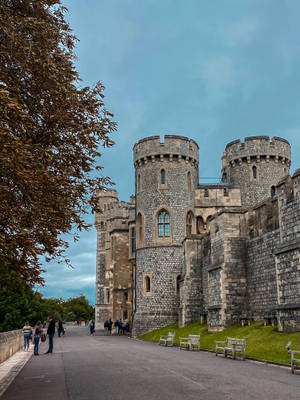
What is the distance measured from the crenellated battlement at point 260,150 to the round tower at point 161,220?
12.7 ft

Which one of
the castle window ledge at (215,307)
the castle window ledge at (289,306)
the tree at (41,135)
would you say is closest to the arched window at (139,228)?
the castle window ledge at (215,307)

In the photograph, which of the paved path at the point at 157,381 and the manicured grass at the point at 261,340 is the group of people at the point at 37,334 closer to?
the paved path at the point at 157,381

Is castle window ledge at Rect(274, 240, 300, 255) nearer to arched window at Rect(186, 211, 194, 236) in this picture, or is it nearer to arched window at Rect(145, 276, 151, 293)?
arched window at Rect(145, 276, 151, 293)

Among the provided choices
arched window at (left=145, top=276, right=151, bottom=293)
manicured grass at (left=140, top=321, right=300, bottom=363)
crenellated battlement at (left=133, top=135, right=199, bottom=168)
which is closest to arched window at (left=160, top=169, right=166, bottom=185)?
crenellated battlement at (left=133, top=135, right=199, bottom=168)

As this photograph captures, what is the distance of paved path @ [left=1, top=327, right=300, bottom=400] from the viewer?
907 cm

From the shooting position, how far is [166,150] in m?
36.3

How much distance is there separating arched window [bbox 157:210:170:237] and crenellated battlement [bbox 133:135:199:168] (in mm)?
4406

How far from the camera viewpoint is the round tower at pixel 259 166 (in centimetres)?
3778

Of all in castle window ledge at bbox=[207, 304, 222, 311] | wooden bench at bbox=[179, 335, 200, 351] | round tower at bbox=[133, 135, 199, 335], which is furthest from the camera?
round tower at bbox=[133, 135, 199, 335]

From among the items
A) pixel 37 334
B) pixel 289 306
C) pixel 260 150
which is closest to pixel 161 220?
pixel 260 150

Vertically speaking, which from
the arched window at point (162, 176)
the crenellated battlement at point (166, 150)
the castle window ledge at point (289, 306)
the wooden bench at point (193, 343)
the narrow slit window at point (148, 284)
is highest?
the crenellated battlement at point (166, 150)

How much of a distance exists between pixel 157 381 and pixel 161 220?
2498 centimetres

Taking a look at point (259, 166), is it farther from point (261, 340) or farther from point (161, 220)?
point (261, 340)

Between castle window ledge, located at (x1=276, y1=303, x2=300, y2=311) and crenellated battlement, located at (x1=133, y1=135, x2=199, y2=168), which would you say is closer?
castle window ledge, located at (x1=276, y1=303, x2=300, y2=311)
